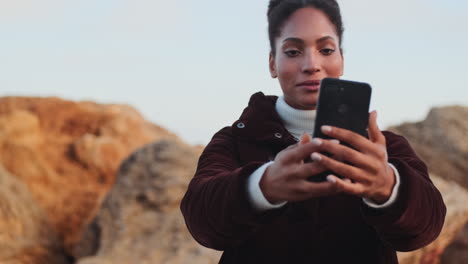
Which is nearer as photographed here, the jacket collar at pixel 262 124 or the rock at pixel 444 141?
the jacket collar at pixel 262 124

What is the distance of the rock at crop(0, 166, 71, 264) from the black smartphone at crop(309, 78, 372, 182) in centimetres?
445

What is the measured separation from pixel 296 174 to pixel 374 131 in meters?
0.25

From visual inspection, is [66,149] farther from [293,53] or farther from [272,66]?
[293,53]

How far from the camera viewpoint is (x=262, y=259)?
1.86 m

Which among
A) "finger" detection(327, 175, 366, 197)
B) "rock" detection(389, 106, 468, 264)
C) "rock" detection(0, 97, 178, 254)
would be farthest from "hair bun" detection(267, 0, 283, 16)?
"rock" detection(0, 97, 178, 254)

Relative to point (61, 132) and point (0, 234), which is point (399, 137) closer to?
point (0, 234)

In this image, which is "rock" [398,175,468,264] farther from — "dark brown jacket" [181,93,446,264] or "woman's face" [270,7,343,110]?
"woman's face" [270,7,343,110]

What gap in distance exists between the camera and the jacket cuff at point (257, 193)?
5.01 feet

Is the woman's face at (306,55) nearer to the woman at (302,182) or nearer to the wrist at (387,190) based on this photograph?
the woman at (302,182)

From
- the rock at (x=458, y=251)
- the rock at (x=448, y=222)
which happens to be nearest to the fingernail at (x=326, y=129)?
the rock at (x=448, y=222)

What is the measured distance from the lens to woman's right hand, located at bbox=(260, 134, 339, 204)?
1409mm

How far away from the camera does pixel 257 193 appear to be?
5.03 ft

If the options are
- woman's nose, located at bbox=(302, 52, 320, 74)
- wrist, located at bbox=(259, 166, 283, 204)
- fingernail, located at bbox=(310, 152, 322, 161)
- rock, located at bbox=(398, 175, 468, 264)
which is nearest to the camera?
fingernail, located at bbox=(310, 152, 322, 161)

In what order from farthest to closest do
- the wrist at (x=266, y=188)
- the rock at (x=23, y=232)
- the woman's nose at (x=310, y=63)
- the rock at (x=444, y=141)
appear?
the rock at (x=444, y=141)
the rock at (x=23, y=232)
the woman's nose at (x=310, y=63)
the wrist at (x=266, y=188)
